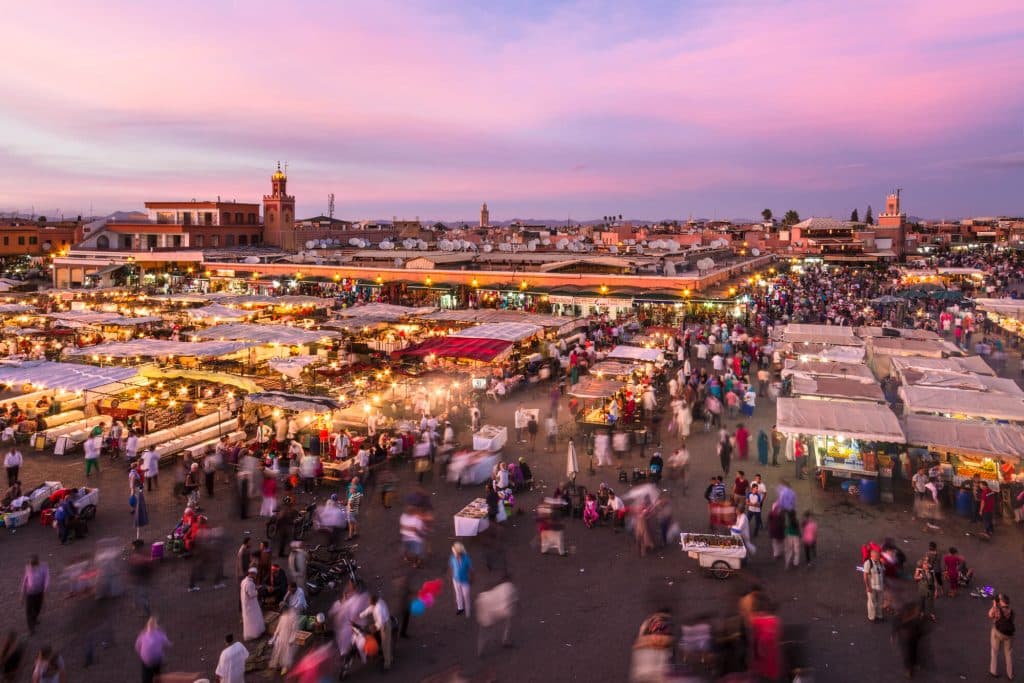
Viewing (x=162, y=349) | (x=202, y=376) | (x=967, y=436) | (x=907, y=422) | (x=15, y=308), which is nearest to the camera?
(x=967, y=436)

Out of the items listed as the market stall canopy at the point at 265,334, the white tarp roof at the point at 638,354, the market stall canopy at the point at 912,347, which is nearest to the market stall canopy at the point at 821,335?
the market stall canopy at the point at 912,347

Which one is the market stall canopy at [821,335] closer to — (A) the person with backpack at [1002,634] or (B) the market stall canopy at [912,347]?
(B) the market stall canopy at [912,347]

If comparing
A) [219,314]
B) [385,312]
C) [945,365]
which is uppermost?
[385,312]

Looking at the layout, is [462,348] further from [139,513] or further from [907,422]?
[907,422]

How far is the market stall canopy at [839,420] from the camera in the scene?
11.3 m

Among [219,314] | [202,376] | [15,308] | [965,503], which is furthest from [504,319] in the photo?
[15,308]

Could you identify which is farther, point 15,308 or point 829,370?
point 15,308

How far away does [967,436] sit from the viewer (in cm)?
1122

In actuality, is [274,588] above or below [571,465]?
below

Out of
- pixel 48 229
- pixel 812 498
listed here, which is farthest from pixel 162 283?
pixel 812 498

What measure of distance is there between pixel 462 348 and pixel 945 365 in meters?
12.5

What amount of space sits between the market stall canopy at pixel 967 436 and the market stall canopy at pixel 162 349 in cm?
1601

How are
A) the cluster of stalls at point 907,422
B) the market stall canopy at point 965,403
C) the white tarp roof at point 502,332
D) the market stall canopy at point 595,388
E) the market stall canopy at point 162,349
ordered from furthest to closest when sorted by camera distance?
the white tarp roof at point 502,332, the market stall canopy at point 162,349, the market stall canopy at point 595,388, the market stall canopy at point 965,403, the cluster of stalls at point 907,422

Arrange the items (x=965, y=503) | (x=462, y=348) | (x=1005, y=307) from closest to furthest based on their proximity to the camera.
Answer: (x=965, y=503) < (x=462, y=348) < (x=1005, y=307)
